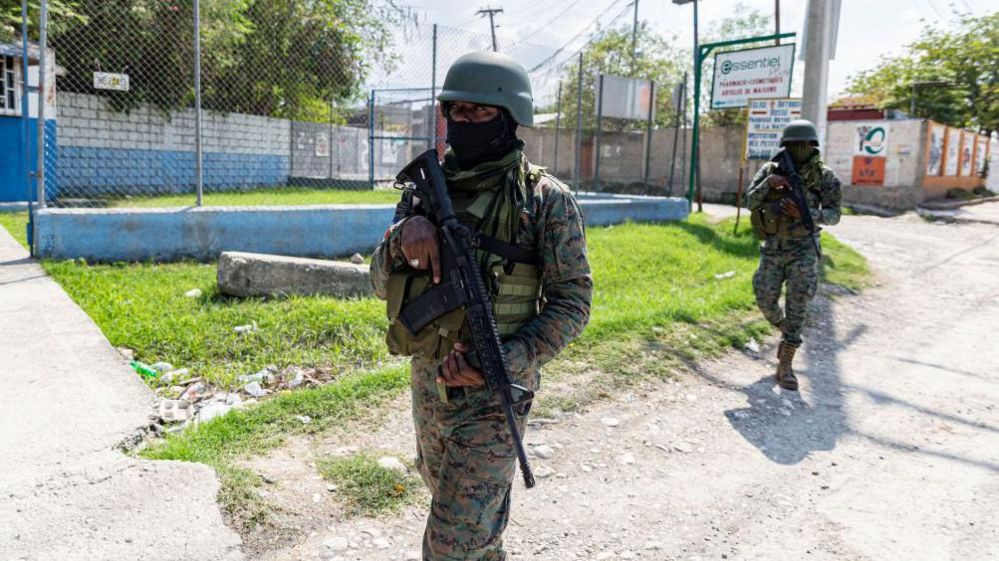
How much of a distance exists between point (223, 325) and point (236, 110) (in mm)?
12121

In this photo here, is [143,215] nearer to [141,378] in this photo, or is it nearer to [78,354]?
[78,354]

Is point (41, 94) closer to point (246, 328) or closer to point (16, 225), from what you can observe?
point (246, 328)

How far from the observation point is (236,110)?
15258 millimetres

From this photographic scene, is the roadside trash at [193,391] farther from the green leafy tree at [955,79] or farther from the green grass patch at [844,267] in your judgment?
the green leafy tree at [955,79]

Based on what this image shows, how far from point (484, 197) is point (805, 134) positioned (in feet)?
12.0

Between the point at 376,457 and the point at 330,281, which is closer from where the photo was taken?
the point at 376,457

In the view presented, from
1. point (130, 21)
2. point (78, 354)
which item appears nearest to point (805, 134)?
point (78, 354)

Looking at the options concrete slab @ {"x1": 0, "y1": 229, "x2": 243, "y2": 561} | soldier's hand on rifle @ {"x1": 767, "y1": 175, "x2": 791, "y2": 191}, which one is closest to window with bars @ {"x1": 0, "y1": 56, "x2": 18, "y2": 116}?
concrete slab @ {"x1": 0, "y1": 229, "x2": 243, "y2": 561}

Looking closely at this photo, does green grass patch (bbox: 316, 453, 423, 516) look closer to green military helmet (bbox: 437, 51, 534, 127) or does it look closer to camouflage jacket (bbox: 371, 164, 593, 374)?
camouflage jacket (bbox: 371, 164, 593, 374)

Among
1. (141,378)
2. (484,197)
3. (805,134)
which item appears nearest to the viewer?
(484,197)

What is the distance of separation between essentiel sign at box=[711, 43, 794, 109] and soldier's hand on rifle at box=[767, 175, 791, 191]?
20.7 ft

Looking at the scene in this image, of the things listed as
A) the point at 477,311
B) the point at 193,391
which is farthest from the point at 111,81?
the point at 477,311

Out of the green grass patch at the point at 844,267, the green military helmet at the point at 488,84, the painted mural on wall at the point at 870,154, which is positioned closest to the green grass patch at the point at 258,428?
the green military helmet at the point at 488,84

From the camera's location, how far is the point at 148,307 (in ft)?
15.8
